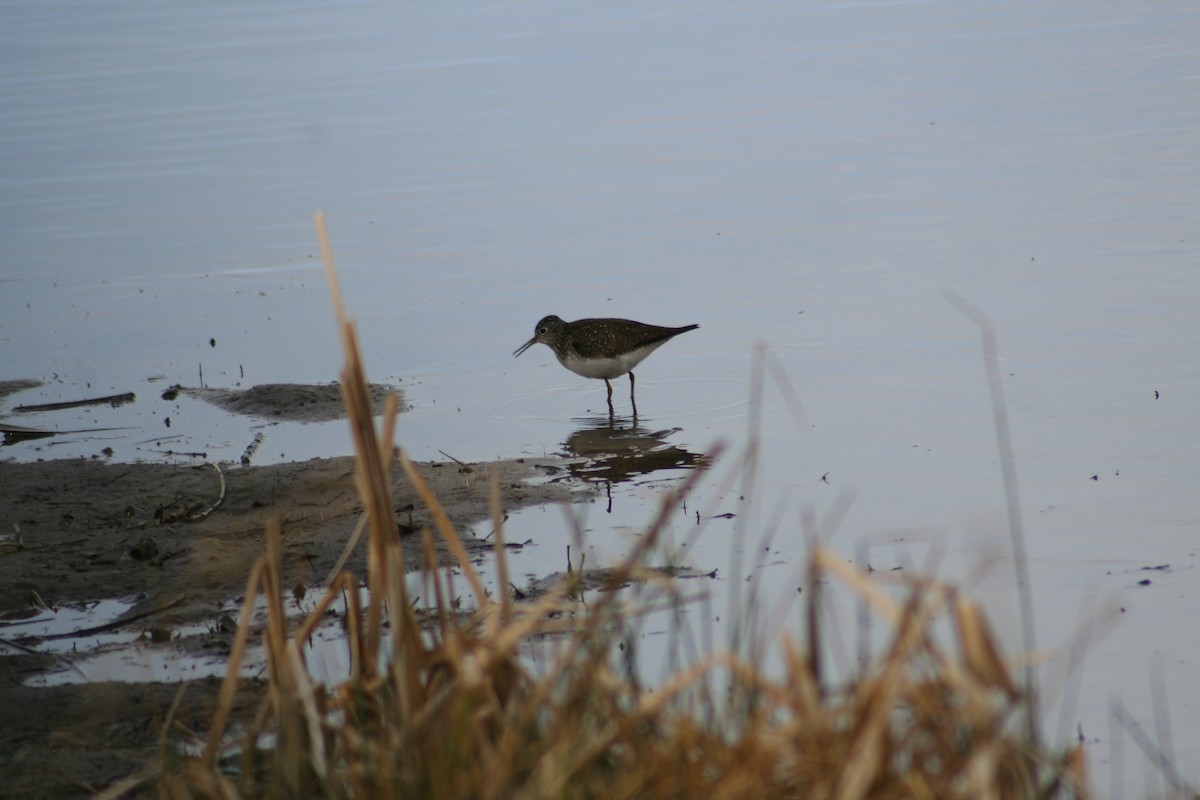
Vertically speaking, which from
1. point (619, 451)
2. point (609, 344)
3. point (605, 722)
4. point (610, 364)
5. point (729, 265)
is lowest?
point (605, 722)

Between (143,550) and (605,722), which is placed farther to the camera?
(143,550)

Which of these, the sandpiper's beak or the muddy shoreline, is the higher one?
the sandpiper's beak

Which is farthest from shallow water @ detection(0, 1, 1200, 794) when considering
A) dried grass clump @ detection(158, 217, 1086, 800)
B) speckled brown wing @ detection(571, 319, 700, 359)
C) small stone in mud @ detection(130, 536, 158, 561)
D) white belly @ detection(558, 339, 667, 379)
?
small stone in mud @ detection(130, 536, 158, 561)

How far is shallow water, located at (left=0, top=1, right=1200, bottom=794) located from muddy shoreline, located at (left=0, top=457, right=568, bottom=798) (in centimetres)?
51

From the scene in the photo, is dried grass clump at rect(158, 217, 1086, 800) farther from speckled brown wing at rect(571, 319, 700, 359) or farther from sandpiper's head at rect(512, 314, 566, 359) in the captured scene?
sandpiper's head at rect(512, 314, 566, 359)

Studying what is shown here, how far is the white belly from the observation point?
9.81m

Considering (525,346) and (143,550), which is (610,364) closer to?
(525,346)

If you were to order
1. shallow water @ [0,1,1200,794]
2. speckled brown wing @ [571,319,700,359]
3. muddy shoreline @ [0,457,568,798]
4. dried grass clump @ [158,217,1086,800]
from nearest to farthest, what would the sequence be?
dried grass clump @ [158,217,1086,800], muddy shoreline @ [0,457,568,798], shallow water @ [0,1,1200,794], speckled brown wing @ [571,319,700,359]

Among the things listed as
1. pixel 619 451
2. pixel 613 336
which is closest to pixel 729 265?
pixel 613 336

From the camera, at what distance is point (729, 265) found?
12.9 meters

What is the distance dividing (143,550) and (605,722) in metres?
4.23

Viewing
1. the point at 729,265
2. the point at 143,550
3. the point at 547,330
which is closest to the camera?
the point at 143,550

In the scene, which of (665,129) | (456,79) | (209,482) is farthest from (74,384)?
(456,79)

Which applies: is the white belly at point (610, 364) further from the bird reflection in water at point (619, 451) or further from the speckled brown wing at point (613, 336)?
the bird reflection in water at point (619, 451)
